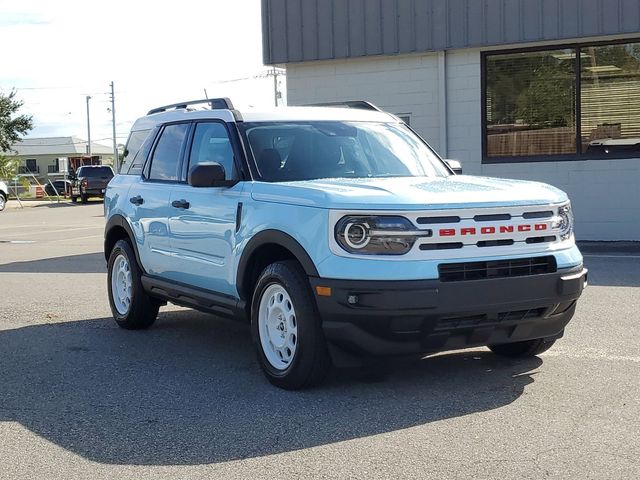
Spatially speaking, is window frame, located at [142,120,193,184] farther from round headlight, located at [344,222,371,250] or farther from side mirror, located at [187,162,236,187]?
round headlight, located at [344,222,371,250]

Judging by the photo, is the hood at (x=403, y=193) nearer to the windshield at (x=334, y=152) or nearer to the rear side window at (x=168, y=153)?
the windshield at (x=334, y=152)

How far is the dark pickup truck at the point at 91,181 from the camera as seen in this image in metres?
41.2

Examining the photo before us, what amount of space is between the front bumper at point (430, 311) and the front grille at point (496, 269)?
6 cm

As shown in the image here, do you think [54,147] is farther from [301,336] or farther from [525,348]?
[301,336]

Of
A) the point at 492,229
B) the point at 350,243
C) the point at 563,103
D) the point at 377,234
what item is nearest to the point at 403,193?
the point at 377,234

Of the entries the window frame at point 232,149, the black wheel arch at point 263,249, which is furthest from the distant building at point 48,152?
the black wheel arch at point 263,249

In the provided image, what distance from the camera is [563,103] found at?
15398mm

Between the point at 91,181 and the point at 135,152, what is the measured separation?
3378cm

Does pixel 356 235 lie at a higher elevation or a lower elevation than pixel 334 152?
lower

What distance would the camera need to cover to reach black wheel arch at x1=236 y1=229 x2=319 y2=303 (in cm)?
562

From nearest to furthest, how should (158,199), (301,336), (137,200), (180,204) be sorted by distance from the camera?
(301,336) < (180,204) < (158,199) < (137,200)

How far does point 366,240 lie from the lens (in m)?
5.41

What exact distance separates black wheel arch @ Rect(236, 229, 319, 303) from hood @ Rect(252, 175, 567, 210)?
9.6 inches

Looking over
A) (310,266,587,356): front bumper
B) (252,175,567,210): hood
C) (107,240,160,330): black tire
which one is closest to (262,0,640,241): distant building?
(107,240,160,330): black tire
